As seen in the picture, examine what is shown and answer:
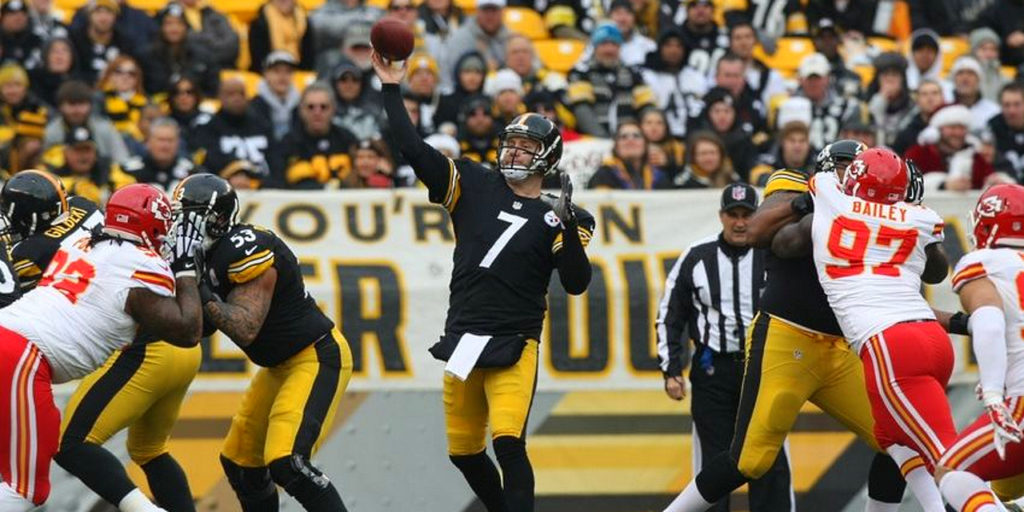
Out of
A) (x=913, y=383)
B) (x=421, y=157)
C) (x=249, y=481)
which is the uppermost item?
(x=421, y=157)

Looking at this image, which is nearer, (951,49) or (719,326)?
(719,326)

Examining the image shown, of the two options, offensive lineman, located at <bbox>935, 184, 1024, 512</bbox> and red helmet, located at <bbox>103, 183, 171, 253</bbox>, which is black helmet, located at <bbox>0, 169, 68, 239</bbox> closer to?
red helmet, located at <bbox>103, 183, 171, 253</bbox>

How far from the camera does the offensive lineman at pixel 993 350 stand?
6.84 metres

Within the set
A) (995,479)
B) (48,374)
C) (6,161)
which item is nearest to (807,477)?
(995,479)

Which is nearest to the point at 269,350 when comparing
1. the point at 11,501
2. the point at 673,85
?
the point at 11,501

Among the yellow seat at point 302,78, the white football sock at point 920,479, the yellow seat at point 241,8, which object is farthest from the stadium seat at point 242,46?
the white football sock at point 920,479

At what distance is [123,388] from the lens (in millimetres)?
7938

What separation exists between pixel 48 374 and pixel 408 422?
2.66 meters

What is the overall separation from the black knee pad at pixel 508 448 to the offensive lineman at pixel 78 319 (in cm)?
132

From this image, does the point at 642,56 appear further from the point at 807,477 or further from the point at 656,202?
the point at 807,477

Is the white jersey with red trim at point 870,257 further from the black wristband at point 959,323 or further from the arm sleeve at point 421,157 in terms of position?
the arm sleeve at point 421,157

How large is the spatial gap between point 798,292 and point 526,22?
690 centimetres

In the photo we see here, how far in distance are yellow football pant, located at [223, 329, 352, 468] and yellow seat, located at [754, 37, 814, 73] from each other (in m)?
7.01

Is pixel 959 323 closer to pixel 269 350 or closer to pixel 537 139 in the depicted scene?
pixel 537 139
